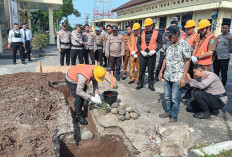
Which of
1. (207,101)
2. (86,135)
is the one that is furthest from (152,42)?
(86,135)

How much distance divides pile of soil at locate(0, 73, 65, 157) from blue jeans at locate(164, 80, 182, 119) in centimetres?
218

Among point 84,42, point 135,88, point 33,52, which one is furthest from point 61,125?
point 33,52

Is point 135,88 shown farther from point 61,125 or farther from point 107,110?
point 61,125

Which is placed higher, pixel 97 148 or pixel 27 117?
pixel 27 117

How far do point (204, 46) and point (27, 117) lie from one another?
12.8 ft

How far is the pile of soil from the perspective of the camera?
8.30ft

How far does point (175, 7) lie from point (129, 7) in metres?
11.4

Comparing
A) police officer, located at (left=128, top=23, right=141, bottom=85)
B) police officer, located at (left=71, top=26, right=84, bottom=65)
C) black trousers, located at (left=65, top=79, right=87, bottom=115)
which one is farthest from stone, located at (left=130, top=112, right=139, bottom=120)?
police officer, located at (left=71, top=26, right=84, bottom=65)

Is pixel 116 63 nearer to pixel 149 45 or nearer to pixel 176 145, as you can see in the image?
pixel 149 45

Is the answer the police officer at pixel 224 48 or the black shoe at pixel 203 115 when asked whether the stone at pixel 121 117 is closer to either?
the black shoe at pixel 203 115

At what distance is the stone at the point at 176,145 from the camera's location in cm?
281

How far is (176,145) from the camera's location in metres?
2.80

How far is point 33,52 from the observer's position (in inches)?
405

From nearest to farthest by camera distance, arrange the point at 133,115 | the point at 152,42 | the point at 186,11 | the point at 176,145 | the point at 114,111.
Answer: the point at 176,145, the point at 133,115, the point at 114,111, the point at 152,42, the point at 186,11
